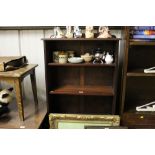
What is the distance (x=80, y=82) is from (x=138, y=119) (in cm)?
62

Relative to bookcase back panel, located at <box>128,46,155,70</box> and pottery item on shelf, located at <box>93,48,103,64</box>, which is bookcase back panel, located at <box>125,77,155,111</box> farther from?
pottery item on shelf, located at <box>93,48,103,64</box>

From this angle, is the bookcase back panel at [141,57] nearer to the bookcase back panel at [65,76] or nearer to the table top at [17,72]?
the bookcase back panel at [65,76]

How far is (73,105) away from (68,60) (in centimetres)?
53

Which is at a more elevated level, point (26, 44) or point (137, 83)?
point (26, 44)

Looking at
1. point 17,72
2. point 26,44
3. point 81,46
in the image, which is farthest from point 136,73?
point 26,44

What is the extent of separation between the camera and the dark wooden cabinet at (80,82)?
1.64 m

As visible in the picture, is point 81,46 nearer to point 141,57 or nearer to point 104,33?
point 104,33

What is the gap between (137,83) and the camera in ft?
5.99

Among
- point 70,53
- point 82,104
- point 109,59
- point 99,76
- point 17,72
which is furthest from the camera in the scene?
point 82,104

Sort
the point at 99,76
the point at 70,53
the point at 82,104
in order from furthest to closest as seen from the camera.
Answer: the point at 82,104
the point at 99,76
the point at 70,53

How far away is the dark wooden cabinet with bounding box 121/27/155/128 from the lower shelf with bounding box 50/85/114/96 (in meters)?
0.15
